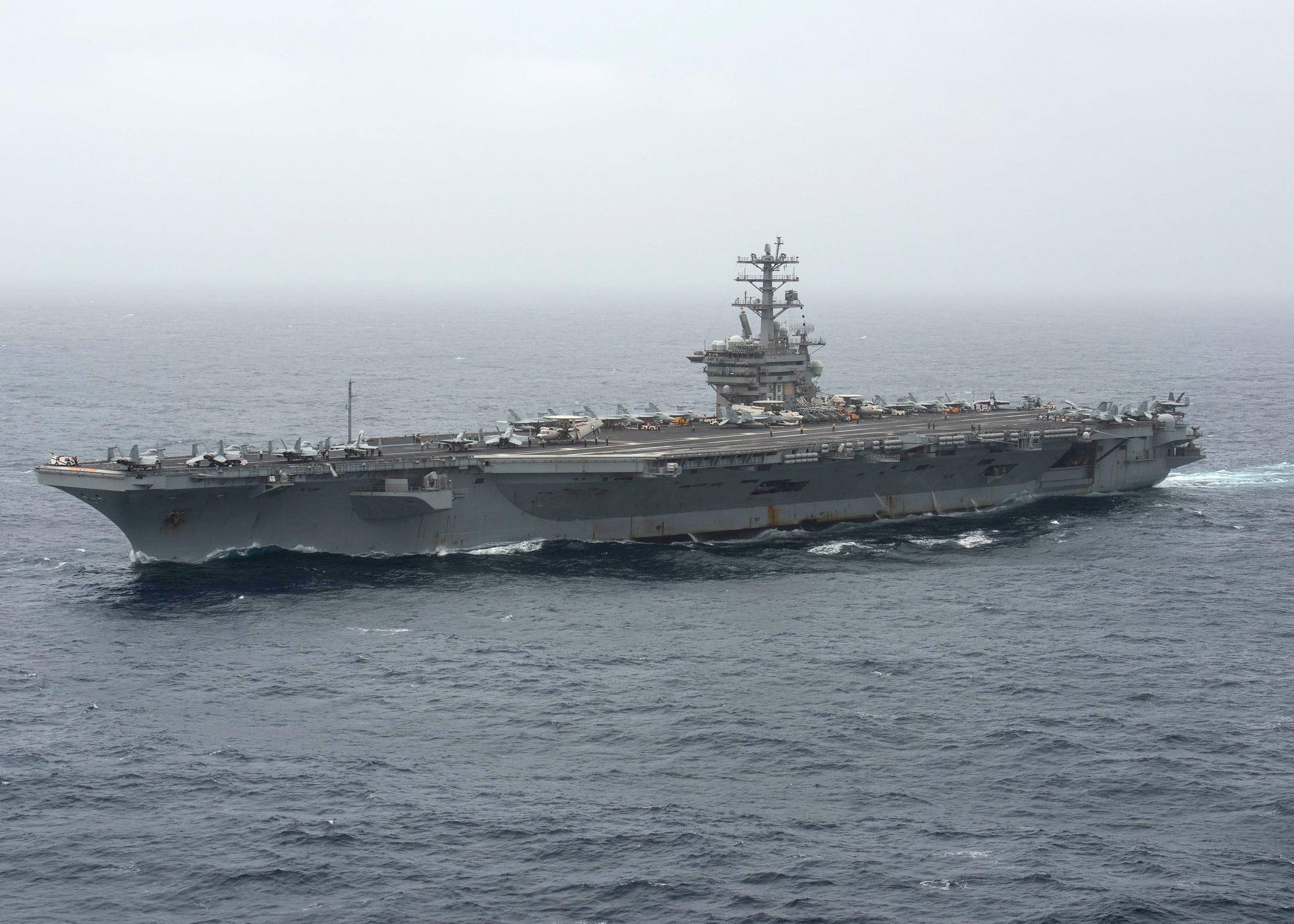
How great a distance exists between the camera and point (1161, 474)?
51.4 meters

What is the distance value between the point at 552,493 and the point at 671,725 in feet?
46.9

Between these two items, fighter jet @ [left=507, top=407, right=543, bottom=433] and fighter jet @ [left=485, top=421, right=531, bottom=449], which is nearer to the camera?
fighter jet @ [left=485, top=421, right=531, bottom=449]

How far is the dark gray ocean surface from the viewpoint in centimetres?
2047

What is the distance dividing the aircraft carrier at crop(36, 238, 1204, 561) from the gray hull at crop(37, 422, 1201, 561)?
2.1 inches

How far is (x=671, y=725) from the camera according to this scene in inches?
1040

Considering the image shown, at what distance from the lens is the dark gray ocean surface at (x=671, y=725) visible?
806 inches

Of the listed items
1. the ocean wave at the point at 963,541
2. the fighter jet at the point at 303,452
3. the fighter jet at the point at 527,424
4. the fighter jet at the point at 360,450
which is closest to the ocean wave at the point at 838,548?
the ocean wave at the point at 963,541

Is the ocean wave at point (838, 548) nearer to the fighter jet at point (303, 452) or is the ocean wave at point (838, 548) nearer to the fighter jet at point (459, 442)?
the fighter jet at point (459, 442)

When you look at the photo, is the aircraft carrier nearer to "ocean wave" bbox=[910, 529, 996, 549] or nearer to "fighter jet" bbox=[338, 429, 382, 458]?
"fighter jet" bbox=[338, 429, 382, 458]

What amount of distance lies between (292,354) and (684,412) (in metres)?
69.8

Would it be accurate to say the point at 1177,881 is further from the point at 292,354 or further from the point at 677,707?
the point at 292,354

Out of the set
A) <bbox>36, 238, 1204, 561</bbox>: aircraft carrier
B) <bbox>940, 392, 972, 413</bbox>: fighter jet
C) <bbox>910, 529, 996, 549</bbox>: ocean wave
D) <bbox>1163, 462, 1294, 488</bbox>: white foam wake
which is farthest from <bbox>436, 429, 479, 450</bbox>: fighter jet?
<bbox>1163, 462, 1294, 488</bbox>: white foam wake

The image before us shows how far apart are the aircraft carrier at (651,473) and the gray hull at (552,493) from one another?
0.05 meters

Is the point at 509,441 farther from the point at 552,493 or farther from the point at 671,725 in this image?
the point at 671,725
